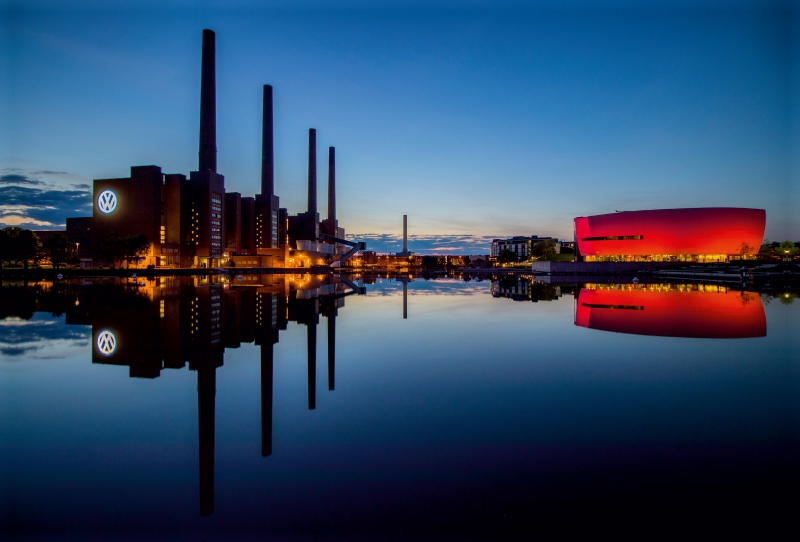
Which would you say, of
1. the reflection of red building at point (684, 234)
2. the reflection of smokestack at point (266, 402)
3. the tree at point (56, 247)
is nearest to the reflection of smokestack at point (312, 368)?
the reflection of smokestack at point (266, 402)

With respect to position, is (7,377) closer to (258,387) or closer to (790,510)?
(258,387)

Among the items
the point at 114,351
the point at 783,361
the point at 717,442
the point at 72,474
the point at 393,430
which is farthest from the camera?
the point at 114,351

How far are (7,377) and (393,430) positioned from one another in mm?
7249

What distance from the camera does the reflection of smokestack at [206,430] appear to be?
3.90m

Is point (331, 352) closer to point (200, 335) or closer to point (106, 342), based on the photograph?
point (200, 335)

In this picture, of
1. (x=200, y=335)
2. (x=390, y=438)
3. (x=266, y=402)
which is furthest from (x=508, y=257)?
(x=390, y=438)

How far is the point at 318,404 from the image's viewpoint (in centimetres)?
643

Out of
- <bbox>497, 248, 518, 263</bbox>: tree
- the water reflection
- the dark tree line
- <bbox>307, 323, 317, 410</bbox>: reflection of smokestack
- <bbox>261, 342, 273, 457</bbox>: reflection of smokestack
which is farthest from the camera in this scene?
<bbox>497, 248, 518, 263</bbox>: tree

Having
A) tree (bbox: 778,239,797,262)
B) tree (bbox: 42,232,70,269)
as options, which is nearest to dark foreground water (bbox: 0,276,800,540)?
tree (bbox: 42,232,70,269)

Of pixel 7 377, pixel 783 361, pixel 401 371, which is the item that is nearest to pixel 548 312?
pixel 783 361

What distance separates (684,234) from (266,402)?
95.8 m

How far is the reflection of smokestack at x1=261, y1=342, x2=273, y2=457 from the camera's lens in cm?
499

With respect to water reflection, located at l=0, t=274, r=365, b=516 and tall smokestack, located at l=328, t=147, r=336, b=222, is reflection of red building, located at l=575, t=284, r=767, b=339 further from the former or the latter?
tall smokestack, located at l=328, t=147, r=336, b=222

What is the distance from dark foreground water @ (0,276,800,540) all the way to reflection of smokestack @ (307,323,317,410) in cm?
6
